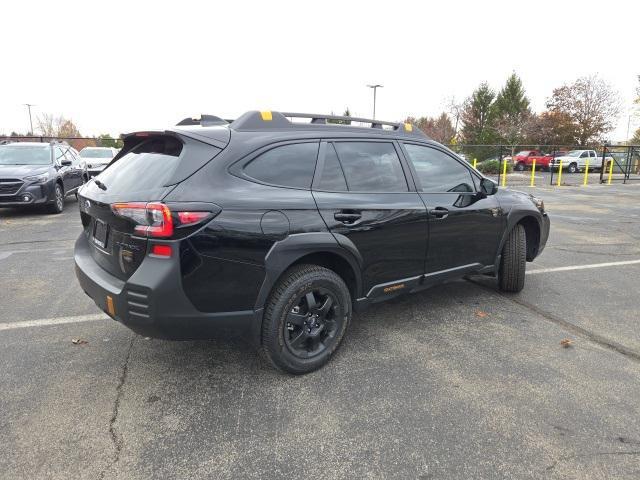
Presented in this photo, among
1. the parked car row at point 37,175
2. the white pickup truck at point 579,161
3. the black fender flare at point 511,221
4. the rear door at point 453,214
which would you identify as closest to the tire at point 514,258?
the black fender flare at point 511,221

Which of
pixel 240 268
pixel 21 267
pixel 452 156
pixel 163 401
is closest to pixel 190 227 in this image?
pixel 240 268

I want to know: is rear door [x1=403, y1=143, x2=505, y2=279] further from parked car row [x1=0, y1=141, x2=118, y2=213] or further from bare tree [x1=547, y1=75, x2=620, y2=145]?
bare tree [x1=547, y1=75, x2=620, y2=145]

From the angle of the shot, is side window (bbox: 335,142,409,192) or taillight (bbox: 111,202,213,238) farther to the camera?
side window (bbox: 335,142,409,192)

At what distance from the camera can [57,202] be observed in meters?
10.2

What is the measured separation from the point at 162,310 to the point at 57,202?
9.15 metres

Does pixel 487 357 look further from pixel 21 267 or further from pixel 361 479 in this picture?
pixel 21 267

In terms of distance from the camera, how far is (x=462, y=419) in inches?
106

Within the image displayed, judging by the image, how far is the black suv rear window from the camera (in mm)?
2832

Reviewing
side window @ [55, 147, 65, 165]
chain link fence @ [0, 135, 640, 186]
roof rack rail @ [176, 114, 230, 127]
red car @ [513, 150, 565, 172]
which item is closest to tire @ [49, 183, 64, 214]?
side window @ [55, 147, 65, 165]

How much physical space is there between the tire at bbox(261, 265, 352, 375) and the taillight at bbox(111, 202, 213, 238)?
2.37 feet

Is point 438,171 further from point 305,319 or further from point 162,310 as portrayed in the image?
point 162,310

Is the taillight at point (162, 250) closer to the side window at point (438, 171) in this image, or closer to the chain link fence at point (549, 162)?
the side window at point (438, 171)

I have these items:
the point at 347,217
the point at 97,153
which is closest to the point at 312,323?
the point at 347,217

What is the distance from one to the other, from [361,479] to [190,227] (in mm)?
1575
